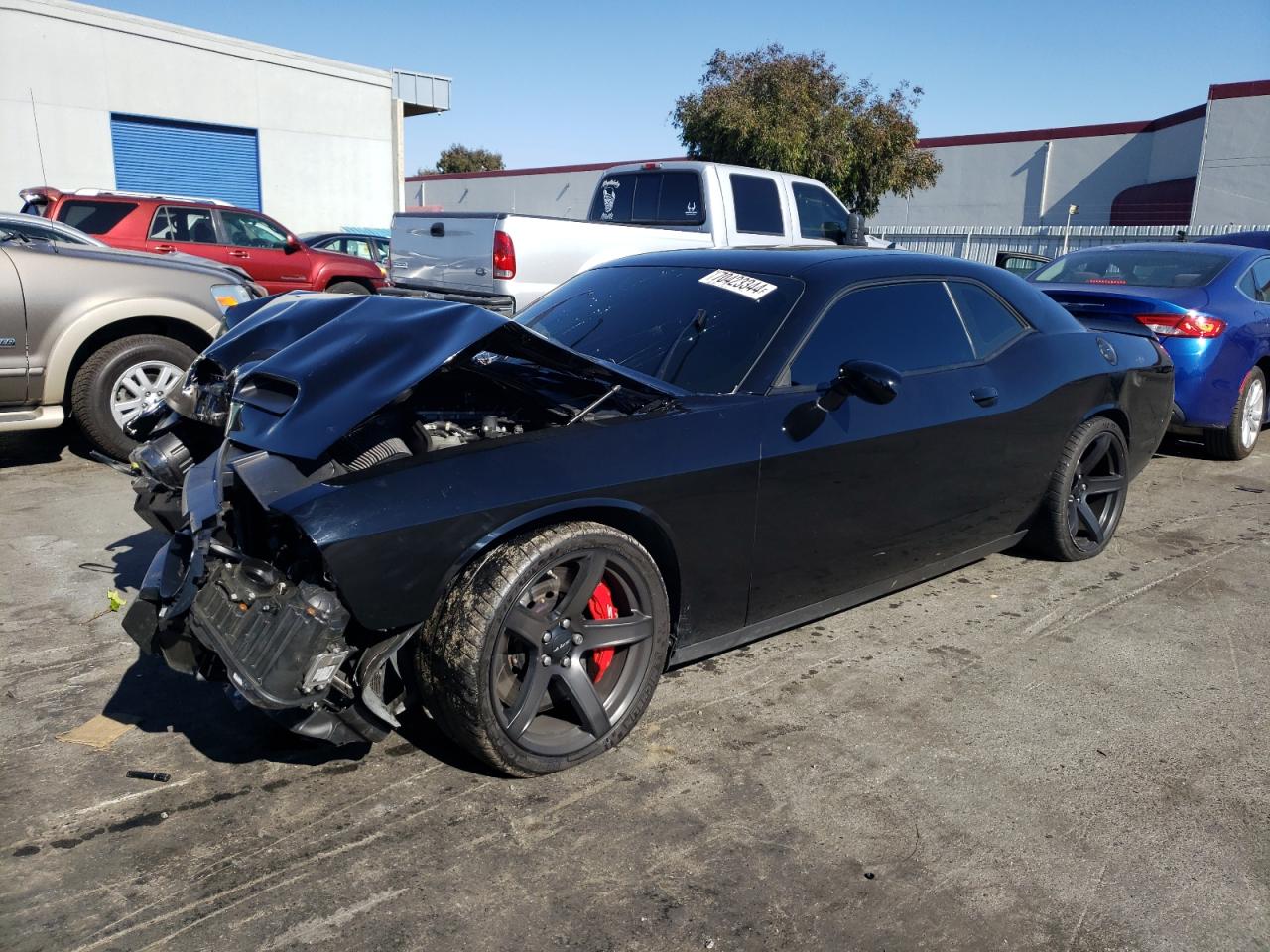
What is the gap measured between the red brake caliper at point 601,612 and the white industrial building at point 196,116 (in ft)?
68.9

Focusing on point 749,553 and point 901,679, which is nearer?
point 749,553

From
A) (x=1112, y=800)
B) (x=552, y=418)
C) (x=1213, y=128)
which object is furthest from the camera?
(x=1213, y=128)

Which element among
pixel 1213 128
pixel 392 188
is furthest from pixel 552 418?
pixel 1213 128

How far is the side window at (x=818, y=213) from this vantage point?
10.9 m

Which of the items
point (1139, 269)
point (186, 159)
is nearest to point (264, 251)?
point (186, 159)

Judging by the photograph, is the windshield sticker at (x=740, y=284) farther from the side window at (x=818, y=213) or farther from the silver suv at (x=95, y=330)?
the side window at (x=818, y=213)

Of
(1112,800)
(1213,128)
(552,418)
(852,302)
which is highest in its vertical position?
(1213,128)

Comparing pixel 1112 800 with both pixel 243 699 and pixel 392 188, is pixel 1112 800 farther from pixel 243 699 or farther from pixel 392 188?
pixel 392 188

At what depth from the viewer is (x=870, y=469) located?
3787 millimetres

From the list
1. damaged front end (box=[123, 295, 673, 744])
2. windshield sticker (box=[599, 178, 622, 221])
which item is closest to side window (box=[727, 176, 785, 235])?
windshield sticker (box=[599, 178, 622, 221])

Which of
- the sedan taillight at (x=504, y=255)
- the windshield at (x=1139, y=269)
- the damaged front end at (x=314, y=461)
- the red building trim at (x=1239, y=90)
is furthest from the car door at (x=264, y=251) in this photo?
the red building trim at (x=1239, y=90)

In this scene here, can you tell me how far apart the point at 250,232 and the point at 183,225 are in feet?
3.06

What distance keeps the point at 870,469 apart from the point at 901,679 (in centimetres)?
81

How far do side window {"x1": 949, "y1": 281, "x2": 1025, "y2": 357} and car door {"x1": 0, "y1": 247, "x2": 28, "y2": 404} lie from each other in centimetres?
541
